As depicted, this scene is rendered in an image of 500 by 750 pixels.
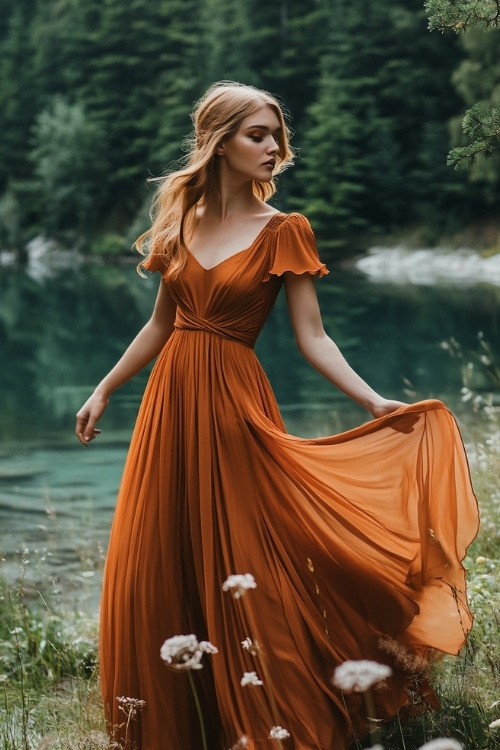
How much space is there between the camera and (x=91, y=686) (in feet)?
11.0

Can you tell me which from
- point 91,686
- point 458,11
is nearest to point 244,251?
point 458,11

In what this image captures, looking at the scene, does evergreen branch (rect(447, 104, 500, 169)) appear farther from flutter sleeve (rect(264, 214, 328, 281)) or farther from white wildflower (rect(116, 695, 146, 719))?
white wildflower (rect(116, 695, 146, 719))

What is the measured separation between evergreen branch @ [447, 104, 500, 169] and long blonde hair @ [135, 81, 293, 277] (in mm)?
447

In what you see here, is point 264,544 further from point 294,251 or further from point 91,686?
point 91,686

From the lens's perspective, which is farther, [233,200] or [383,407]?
[233,200]

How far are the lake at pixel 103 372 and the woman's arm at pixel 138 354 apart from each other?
1.57 feet

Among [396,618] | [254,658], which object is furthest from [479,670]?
[254,658]

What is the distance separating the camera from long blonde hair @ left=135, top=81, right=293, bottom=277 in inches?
106

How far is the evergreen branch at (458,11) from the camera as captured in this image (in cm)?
270

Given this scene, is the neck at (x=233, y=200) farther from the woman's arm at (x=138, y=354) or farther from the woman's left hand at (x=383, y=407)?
the woman's left hand at (x=383, y=407)

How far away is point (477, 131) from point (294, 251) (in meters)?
0.59

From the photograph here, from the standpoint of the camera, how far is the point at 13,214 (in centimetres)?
4662

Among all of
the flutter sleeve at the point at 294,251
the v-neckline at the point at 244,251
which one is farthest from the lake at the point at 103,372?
the flutter sleeve at the point at 294,251

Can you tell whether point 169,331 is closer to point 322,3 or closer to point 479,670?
point 479,670
